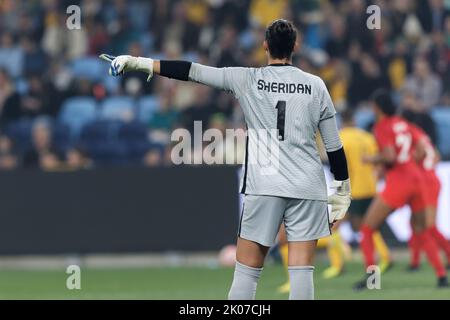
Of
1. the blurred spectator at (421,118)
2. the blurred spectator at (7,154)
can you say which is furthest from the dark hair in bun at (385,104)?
the blurred spectator at (7,154)

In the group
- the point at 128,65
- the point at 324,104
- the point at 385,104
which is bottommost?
the point at 324,104

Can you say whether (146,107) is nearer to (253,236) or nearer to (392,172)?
(392,172)

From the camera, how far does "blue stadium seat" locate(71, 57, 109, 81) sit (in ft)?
75.2

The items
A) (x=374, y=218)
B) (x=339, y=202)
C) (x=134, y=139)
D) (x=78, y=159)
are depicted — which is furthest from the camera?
(x=134, y=139)

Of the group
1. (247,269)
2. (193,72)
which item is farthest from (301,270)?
(193,72)

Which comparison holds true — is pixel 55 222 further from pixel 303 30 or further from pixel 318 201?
pixel 318 201

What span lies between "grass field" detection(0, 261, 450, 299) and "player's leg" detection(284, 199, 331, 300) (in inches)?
173

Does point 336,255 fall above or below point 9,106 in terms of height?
below

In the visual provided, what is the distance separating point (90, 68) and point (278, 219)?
48.2ft

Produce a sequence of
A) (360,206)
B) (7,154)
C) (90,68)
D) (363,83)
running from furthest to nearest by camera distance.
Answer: (90,68), (363,83), (7,154), (360,206)

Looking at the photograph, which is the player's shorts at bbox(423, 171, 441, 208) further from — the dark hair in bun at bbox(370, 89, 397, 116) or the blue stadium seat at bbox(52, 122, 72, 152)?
the blue stadium seat at bbox(52, 122, 72, 152)

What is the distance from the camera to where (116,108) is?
21.9 m

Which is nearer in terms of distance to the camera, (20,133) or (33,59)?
(20,133)
